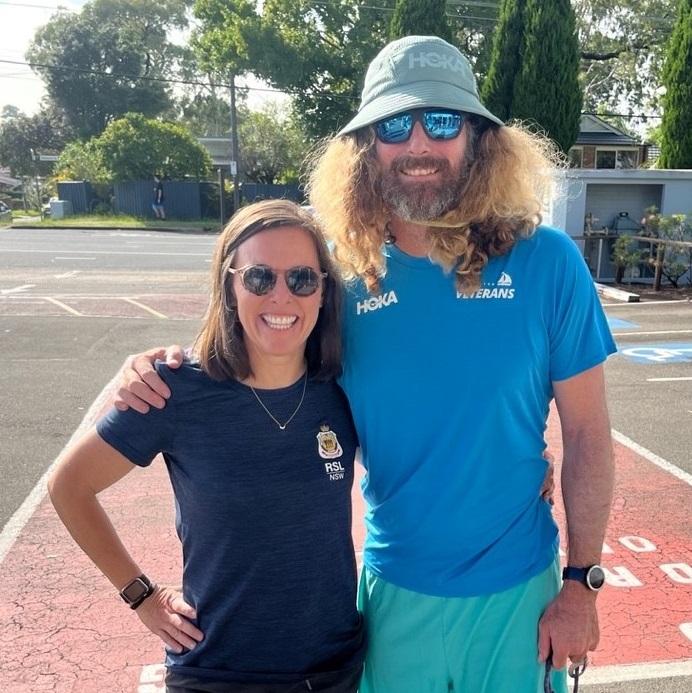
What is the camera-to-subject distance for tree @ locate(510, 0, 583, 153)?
15969 mm

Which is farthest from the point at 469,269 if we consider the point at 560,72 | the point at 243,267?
the point at 560,72

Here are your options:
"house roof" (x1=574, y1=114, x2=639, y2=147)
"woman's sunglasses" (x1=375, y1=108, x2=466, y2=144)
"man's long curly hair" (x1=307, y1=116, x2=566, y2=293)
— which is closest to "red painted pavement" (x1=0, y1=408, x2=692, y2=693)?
"man's long curly hair" (x1=307, y1=116, x2=566, y2=293)

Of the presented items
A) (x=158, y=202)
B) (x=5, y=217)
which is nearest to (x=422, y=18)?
(x=158, y=202)

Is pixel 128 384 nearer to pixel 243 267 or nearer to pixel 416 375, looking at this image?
pixel 243 267

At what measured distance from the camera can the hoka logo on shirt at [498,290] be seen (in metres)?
1.81

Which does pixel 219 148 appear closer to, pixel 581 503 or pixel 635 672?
pixel 635 672

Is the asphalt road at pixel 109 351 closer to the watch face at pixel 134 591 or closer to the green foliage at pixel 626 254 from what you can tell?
the green foliage at pixel 626 254

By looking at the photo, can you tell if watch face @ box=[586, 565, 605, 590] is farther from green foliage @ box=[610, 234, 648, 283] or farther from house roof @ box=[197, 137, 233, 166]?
house roof @ box=[197, 137, 233, 166]

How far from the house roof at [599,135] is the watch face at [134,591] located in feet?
86.7

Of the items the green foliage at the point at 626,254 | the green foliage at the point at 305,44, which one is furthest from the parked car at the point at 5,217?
the green foliage at the point at 626,254

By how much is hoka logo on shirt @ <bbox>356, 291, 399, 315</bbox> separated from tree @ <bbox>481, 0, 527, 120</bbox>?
16.8 meters

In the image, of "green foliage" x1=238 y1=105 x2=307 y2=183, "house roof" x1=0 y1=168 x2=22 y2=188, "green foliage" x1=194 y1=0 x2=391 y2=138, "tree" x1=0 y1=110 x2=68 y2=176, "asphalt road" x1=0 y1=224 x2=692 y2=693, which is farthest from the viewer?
"house roof" x1=0 y1=168 x2=22 y2=188

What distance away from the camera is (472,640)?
183cm

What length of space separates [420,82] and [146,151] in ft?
108
